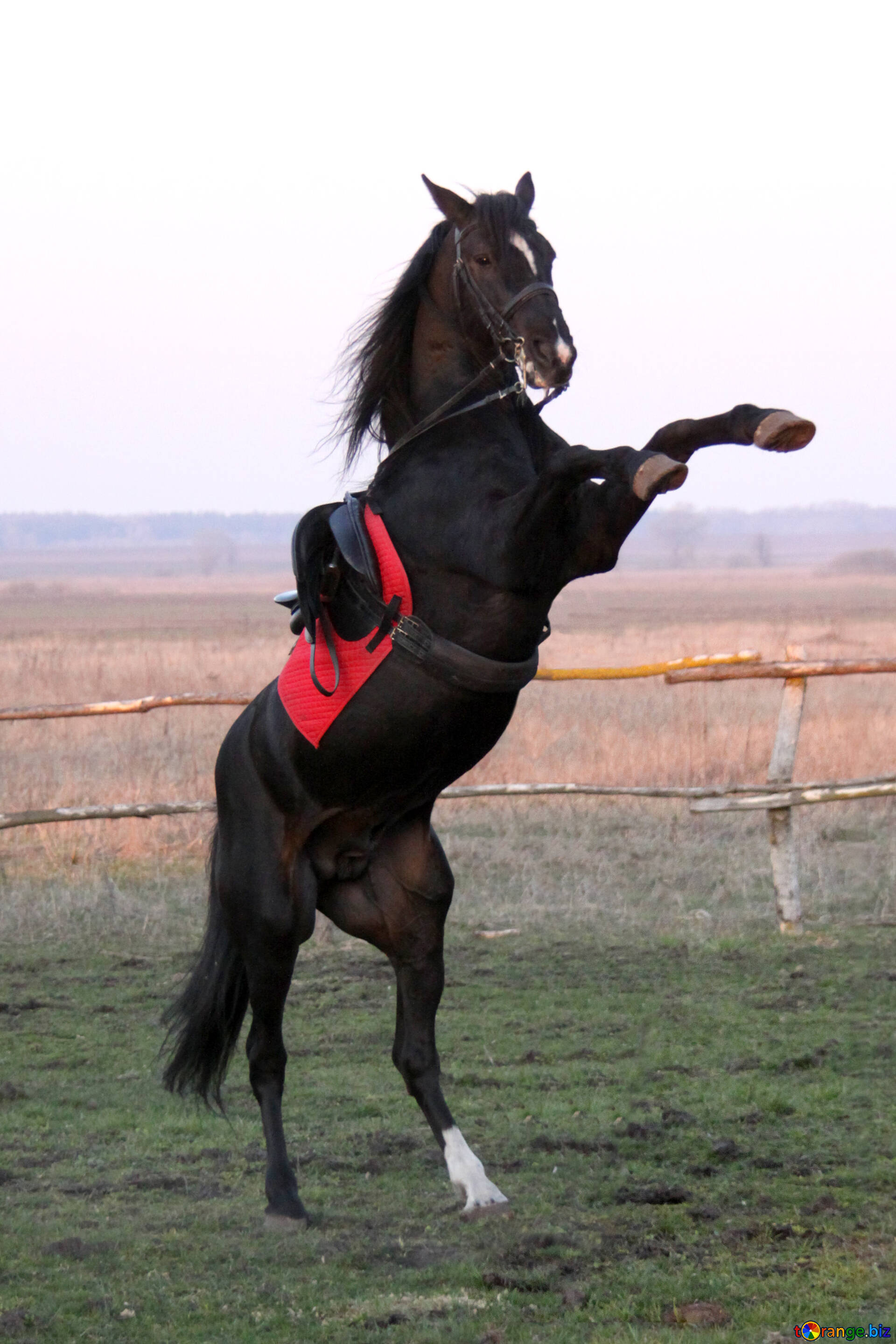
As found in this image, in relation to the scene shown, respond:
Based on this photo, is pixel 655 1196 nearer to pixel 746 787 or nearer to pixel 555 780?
pixel 746 787

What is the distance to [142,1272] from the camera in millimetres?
3447

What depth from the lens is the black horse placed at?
3348 millimetres

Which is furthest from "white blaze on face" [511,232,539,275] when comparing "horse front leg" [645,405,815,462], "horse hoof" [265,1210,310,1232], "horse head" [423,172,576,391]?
"horse hoof" [265,1210,310,1232]

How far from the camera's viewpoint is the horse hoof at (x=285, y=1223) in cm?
372

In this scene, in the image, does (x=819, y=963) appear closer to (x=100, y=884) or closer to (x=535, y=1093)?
(x=535, y=1093)

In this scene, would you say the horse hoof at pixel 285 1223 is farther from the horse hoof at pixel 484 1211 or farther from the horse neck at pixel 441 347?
the horse neck at pixel 441 347

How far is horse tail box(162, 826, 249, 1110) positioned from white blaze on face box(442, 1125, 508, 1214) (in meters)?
0.86

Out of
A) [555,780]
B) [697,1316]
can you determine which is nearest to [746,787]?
[555,780]

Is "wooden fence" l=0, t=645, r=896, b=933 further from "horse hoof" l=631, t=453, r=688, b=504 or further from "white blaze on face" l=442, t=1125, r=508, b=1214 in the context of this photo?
"horse hoof" l=631, t=453, r=688, b=504

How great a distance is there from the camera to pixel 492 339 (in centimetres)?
361

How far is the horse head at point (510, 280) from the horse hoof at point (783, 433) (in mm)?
541

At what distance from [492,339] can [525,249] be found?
0.24m

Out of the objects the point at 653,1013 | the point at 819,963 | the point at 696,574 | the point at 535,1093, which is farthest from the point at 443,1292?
the point at 696,574

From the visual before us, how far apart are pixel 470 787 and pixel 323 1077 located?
266cm
